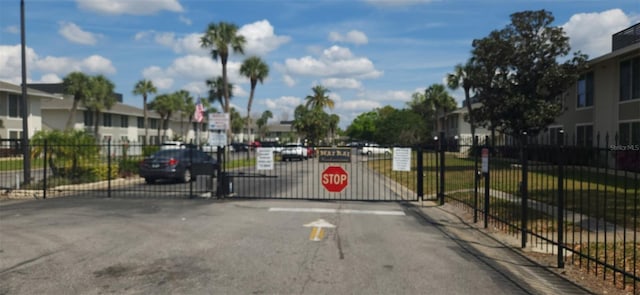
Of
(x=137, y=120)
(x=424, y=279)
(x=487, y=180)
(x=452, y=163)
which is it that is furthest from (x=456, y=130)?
(x=424, y=279)

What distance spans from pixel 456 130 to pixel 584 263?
5983 centimetres

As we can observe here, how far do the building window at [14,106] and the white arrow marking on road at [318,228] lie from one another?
40.7 m

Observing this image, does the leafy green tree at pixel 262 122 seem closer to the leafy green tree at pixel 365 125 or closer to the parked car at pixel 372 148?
the leafy green tree at pixel 365 125

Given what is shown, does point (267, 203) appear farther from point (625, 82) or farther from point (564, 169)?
point (625, 82)

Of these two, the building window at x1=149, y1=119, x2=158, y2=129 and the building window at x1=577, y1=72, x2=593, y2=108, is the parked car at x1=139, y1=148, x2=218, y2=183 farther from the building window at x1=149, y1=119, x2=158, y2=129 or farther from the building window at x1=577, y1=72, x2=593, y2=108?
the building window at x1=149, y1=119, x2=158, y2=129

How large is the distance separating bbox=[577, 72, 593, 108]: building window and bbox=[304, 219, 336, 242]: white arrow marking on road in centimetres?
2190

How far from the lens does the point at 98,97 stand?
181ft

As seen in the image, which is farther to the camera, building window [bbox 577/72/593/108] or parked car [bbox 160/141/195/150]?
building window [bbox 577/72/593/108]

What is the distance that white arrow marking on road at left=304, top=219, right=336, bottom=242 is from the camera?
32.1 ft

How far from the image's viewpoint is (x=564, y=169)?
311 inches

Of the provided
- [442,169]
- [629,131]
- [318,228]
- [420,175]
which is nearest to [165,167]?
[420,175]

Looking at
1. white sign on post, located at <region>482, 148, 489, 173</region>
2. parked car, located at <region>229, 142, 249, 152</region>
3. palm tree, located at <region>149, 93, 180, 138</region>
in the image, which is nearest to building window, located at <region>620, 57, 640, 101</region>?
white sign on post, located at <region>482, 148, 489, 173</region>

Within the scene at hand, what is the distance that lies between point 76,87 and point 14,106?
899 cm

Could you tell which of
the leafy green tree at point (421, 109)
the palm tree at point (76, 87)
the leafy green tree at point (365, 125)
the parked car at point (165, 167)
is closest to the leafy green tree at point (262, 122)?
the leafy green tree at point (365, 125)
